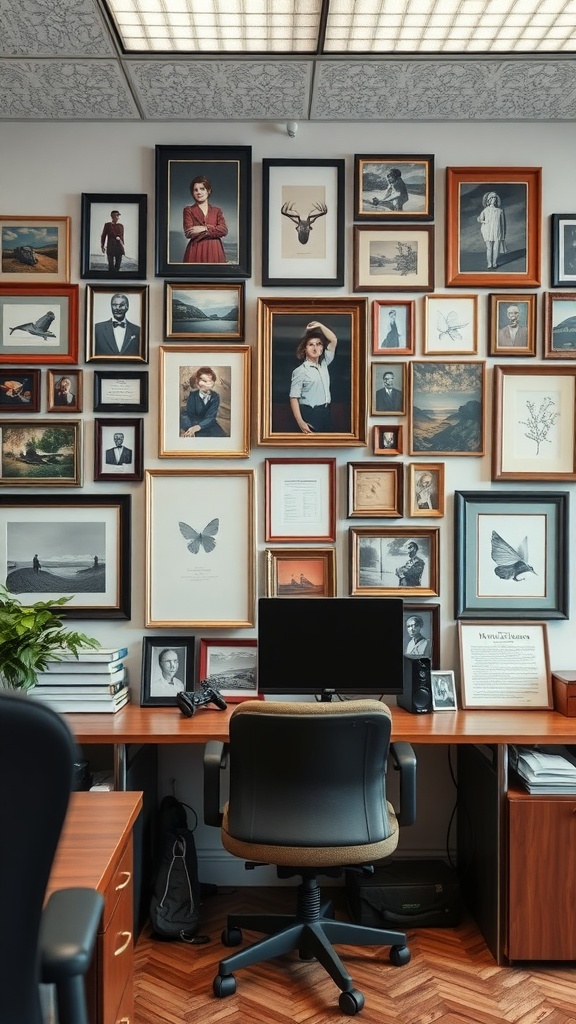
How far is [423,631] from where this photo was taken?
9.82 feet

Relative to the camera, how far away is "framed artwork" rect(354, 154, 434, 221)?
9.78ft

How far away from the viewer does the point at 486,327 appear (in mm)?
3018

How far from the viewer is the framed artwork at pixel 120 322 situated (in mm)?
2980

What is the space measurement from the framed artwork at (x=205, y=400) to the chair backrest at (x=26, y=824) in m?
2.15

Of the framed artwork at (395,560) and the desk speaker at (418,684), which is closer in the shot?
the desk speaker at (418,684)

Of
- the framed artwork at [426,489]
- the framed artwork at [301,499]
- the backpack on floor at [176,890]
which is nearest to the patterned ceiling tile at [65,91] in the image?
the framed artwork at [301,499]

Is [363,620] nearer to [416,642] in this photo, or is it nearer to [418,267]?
[416,642]

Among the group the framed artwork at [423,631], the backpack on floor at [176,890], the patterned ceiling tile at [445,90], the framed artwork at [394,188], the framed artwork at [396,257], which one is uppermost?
the patterned ceiling tile at [445,90]

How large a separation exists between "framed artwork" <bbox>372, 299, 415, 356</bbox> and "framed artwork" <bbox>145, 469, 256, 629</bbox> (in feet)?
2.37

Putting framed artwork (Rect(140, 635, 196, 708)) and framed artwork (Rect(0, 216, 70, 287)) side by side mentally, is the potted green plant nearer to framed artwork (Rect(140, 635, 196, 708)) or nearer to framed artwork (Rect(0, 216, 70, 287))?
framed artwork (Rect(140, 635, 196, 708))

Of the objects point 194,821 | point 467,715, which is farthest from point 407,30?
point 194,821

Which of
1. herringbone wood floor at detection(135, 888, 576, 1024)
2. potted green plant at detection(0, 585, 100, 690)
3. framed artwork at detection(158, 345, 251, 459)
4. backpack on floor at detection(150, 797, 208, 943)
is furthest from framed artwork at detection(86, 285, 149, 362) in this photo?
herringbone wood floor at detection(135, 888, 576, 1024)

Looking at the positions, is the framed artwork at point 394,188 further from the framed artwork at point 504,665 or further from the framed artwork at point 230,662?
the framed artwork at point 230,662

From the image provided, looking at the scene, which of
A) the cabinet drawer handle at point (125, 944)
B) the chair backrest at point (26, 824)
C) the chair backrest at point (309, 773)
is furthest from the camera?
the chair backrest at point (309, 773)
